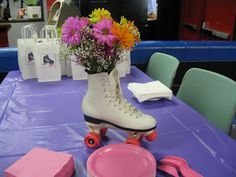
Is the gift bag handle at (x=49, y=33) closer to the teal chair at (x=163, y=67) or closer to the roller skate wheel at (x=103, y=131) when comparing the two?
the teal chair at (x=163, y=67)

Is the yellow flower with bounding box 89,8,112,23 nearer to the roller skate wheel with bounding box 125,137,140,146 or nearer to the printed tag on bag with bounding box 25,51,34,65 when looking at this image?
the roller skate wheel with bounding box 125,137,140,146

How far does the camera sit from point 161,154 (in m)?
0.88

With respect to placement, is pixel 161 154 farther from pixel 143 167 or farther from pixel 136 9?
pixel 136 9

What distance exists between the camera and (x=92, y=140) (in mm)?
923

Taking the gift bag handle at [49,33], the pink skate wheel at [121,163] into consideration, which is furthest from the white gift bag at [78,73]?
the pink skate wheel at [121,163]

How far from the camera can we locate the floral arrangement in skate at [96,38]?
82cm

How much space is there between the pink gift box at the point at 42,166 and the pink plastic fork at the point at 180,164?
0.92ft

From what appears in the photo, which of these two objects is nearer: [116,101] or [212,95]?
[116,101]

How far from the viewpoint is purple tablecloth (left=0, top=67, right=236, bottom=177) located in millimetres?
858

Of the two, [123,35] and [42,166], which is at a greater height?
[123,35]

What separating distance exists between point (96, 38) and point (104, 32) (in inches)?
1.2

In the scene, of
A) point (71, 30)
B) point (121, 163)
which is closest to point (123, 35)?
point (71, 30)

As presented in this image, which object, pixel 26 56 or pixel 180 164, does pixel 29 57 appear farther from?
pixel 180 164

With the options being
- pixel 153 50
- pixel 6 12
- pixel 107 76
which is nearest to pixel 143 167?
pixel 107 76
